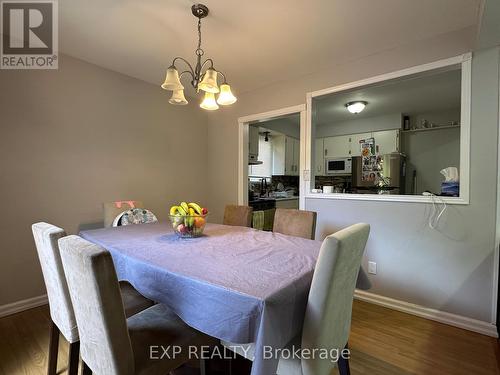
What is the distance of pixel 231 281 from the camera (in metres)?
0.96

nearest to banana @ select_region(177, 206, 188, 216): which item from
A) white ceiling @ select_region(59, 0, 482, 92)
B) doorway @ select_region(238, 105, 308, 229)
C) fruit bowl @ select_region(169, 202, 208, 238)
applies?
fruit bowl @ select_region(169, 202, 208, 238)

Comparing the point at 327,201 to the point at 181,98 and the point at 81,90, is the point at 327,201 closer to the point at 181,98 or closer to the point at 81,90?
the point at 181,98

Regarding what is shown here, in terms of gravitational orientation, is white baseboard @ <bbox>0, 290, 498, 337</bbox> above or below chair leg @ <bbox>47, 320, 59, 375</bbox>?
below

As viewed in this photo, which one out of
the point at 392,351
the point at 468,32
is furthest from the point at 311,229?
the point at 468,32

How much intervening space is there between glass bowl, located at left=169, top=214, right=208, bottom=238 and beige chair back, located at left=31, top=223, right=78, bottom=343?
653mm

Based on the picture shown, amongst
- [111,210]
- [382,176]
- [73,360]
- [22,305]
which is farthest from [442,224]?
[22,305]

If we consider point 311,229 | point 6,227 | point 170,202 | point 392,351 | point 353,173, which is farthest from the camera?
point 353,173

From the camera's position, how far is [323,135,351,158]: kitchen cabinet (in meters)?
4.61

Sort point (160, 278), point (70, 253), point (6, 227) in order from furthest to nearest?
point (6, 227)
point (160, 278)
point (70, 253)

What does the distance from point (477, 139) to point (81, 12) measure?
313 centimetres

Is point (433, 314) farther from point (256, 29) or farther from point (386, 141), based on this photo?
point (386, 141)

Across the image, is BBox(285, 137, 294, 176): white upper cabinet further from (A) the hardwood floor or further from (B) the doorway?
(A) the hardwood floor

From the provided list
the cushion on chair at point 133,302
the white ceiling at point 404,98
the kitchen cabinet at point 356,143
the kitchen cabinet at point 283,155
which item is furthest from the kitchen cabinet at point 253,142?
the cushion on chair at point 133,302

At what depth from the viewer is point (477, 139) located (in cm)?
185
